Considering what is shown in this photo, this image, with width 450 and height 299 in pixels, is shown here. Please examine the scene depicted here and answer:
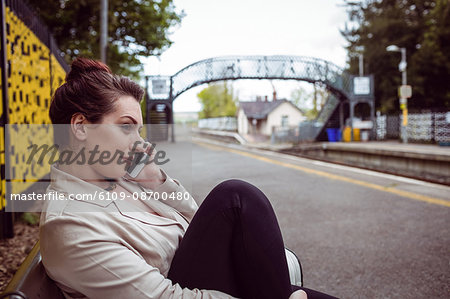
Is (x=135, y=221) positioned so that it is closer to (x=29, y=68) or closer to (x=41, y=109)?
(x=29, y=68)

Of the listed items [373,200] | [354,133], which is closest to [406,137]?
[354,133]

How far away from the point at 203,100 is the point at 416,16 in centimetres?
2461

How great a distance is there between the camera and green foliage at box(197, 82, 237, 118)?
7922 mm

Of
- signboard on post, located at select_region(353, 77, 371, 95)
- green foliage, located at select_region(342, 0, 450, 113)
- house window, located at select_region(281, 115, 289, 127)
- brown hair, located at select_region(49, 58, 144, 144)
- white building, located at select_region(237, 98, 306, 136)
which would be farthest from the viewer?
green foliage, located at select_region(342, 0, 450, 113)

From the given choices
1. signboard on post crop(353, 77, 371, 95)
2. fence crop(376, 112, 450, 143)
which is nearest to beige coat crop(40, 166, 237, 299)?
fence crop(376, 112, 450, 143)

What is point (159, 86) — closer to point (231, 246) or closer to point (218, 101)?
point (218, 101)

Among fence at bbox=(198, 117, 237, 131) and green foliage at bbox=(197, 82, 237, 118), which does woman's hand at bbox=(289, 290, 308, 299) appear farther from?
fence at bbox=(198, 117, 237, 131)

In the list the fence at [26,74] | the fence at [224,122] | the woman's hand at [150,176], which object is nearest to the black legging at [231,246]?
the woman's hand at [150,176]

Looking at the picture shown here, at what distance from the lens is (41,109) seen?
5.28 m

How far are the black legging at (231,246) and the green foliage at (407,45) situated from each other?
25.4 metres

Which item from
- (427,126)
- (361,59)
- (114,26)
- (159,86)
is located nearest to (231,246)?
(159,86)

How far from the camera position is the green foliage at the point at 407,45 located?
2328cm

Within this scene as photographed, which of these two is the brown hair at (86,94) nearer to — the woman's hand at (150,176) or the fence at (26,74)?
the woman's hand at (150,176)

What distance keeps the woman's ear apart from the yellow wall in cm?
254
